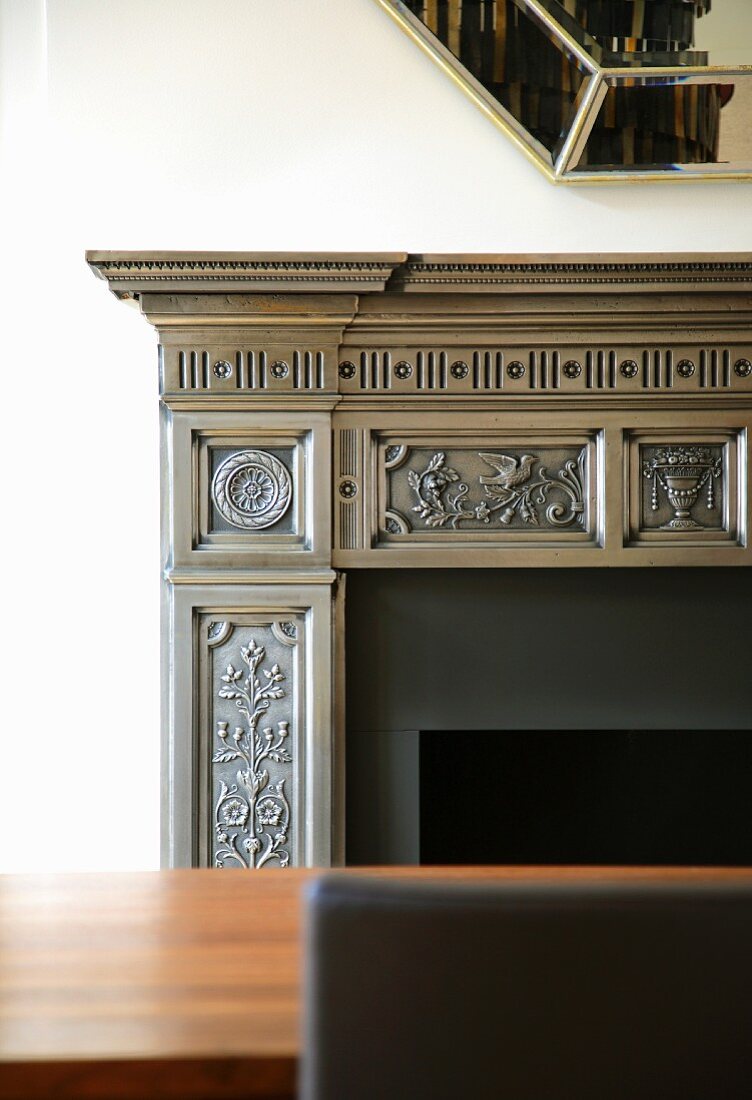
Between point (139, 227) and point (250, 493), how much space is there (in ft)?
2.08

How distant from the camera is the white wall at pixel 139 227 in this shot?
203cm

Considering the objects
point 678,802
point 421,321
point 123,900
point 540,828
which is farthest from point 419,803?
point 123,900

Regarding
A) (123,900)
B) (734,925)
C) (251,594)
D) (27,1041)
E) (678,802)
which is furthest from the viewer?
(678,802)

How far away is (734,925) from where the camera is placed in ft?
1.70

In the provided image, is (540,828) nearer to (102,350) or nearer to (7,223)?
(102,350)

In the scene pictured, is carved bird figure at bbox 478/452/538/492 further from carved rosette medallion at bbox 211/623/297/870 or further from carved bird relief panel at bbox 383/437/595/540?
carved rosette medallion at bbox 211/623/297/870

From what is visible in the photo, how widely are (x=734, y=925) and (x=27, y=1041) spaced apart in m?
0.49

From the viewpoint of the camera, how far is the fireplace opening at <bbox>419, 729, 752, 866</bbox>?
2.08 meters

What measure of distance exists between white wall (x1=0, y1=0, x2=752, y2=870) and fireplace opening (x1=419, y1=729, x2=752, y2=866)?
0.67 meters

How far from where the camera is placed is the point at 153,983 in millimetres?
750

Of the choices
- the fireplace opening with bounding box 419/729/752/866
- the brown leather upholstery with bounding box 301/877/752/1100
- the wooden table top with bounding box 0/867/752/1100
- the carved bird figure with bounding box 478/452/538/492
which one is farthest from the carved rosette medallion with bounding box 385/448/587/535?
the brown leather upholstery with bounding box 301/877/752/1100

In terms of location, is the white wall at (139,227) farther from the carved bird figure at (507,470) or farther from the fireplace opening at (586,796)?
the fireplace opening at (586,796)

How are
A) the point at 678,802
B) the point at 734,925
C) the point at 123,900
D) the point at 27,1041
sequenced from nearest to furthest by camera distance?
the point at 734,925 < the point at 27,1041 < the point at 123,900 < the point at 678,802

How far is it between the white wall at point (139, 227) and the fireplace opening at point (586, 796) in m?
0.67
